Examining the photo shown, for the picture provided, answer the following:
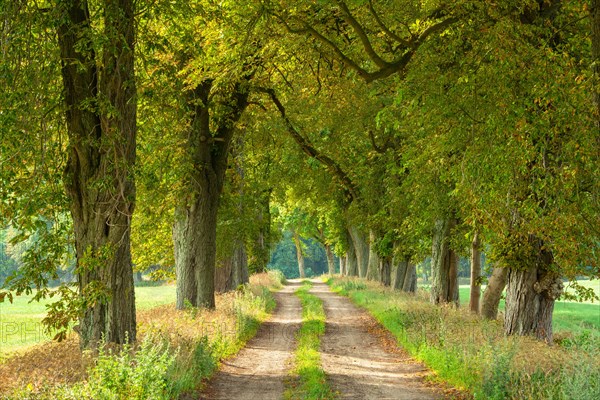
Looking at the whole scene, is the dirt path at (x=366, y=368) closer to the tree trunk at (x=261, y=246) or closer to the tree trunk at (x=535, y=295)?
the tree trunk at (x=535, y=295)

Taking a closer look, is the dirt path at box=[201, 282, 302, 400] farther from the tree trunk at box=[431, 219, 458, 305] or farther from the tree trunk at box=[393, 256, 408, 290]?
the tree trunk at box=[393, 256, 408, 290]

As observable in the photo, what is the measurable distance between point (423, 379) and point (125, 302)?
19.0ft

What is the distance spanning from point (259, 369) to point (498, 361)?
550 centimetres

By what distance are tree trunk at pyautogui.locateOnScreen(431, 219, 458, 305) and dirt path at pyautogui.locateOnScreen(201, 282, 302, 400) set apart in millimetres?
6134

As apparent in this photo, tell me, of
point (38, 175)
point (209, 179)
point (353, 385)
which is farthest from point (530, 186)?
point (209, 179)

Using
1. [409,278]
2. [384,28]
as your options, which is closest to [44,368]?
[384,28]

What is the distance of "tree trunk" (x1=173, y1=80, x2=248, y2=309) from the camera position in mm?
20844

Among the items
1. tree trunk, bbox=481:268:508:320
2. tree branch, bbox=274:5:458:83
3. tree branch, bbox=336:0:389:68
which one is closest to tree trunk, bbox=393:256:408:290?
tree trunk, bbox=481:268:508:320

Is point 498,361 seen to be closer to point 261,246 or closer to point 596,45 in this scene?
point 596,45

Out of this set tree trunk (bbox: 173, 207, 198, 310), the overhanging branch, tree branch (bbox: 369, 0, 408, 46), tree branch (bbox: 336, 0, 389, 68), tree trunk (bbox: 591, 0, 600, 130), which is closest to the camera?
tree trunk (bbox: 591, 0, 600, 130)

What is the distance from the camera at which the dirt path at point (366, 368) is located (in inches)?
498

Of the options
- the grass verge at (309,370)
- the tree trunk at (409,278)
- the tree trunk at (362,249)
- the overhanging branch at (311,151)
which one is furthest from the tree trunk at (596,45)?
the tree trunk at (362,249)

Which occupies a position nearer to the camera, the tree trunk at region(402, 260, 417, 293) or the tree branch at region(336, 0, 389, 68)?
the tree branch at region(336, 0, 389, 68)

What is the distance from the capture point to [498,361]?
11391mm
